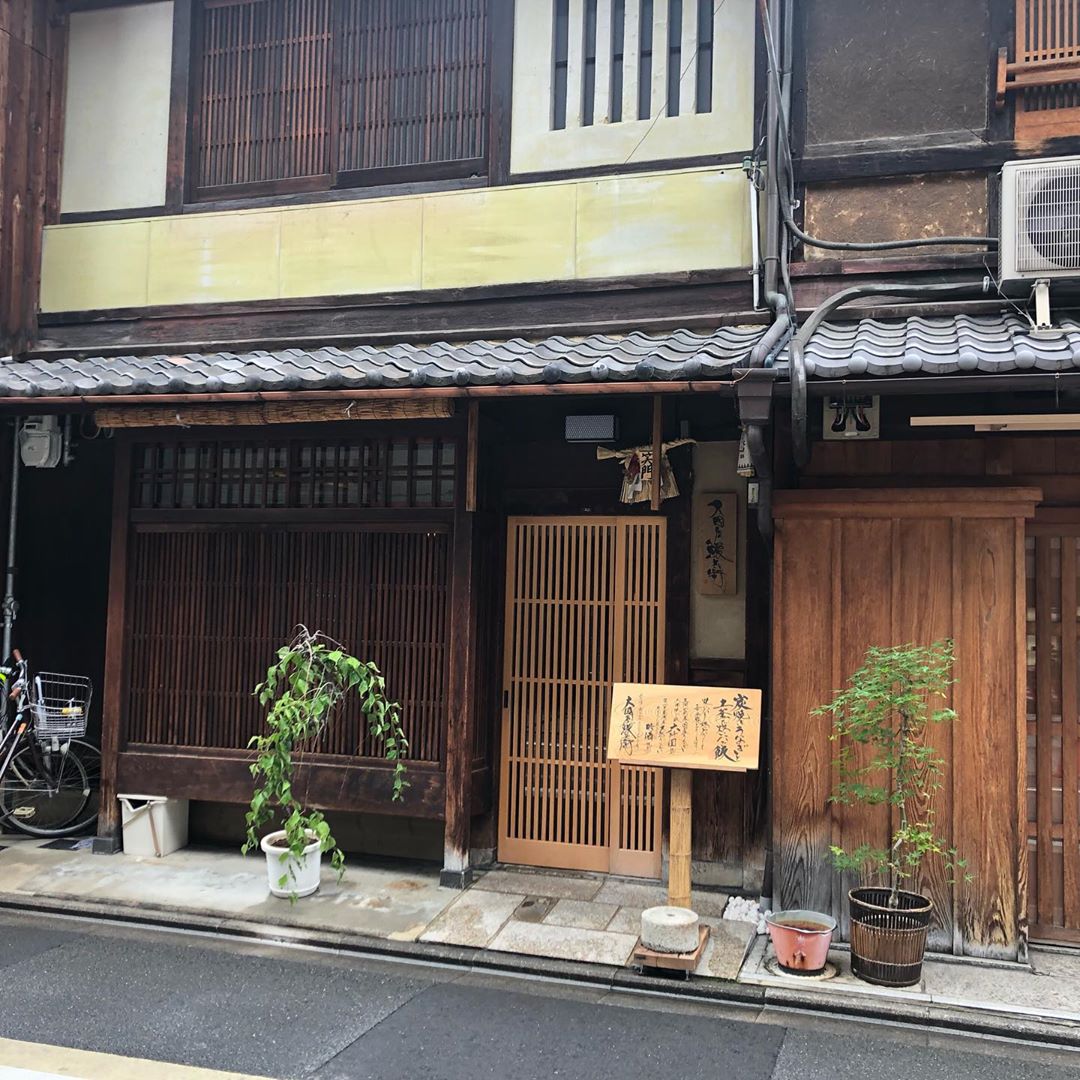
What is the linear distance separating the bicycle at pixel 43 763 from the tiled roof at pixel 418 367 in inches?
131

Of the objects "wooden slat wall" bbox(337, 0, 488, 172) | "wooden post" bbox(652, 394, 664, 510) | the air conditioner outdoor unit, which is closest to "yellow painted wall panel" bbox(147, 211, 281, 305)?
"wooden slat wall" bbox(337, 0, 488, 172)

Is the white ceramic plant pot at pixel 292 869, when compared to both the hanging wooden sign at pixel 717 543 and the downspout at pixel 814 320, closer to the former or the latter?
the hanging wooden sign at pixel 717 543

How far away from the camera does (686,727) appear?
269 inches

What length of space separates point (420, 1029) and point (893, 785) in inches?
148

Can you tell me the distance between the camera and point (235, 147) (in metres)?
10.2

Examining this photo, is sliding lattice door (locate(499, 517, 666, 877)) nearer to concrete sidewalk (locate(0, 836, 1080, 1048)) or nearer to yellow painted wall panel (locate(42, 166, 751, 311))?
concrete sidewalk (locate(0, 836, 1080, 1048))

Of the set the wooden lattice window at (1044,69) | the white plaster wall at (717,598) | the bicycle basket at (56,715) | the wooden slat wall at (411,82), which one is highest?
the wooden slat wall at (411,82)

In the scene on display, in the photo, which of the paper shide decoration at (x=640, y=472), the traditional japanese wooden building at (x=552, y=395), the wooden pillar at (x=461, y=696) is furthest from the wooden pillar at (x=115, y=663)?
the paper shide decoration at (x=640, y=472)

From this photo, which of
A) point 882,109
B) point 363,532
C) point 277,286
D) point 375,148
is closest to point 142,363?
point 277,286

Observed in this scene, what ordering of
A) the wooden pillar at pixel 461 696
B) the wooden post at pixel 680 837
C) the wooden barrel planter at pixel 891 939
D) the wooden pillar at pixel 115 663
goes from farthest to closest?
the wooden pillar at pixel 115 663 < the wooden pillar at pixel 461 696 < the wooden post at pixel 680 837 < the wooden barrel planter at pixel 891 939

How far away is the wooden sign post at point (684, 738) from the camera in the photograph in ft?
21.9

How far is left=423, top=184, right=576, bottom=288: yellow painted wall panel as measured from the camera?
8992mm

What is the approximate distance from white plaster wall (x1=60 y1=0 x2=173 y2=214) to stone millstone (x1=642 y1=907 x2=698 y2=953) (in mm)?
8753

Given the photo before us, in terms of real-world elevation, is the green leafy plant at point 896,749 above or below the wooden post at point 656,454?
below
